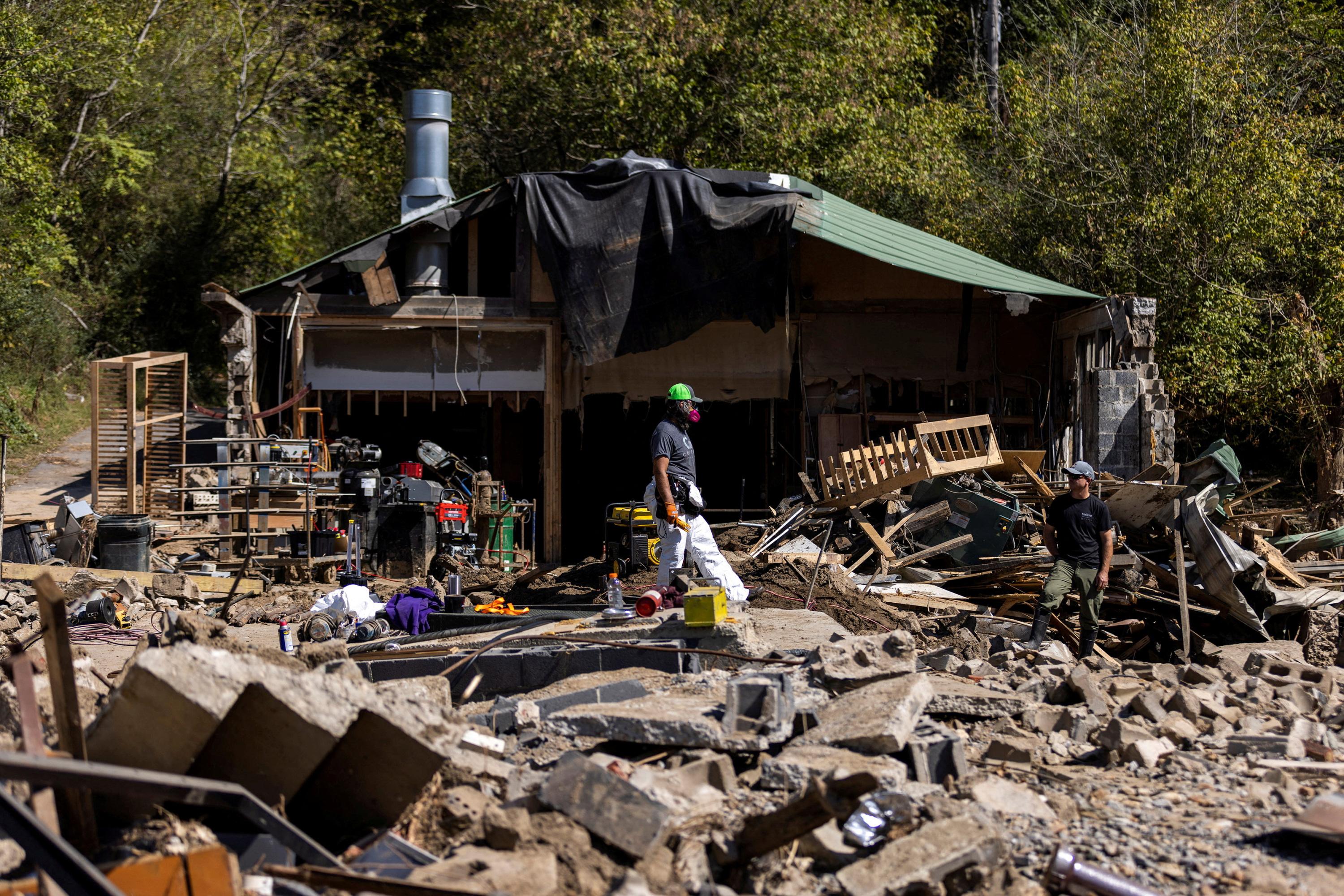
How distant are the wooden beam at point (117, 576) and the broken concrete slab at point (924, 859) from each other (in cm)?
886

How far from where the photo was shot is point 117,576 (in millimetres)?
12711

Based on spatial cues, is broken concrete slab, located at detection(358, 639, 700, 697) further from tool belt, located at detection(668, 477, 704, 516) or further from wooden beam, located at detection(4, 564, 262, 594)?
wooden beam, located at detection(4, 564, 262, 594)

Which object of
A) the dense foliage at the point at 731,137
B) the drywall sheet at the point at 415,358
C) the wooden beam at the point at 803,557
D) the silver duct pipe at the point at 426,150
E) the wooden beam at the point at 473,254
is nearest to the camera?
the wooden beam at the point at 803,557

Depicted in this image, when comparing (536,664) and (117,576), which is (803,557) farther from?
(117,576)

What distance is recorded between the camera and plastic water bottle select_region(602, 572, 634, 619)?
30.1 feet

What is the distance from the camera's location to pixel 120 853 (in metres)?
4.73

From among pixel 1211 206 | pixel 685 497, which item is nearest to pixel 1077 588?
pixel 685 497

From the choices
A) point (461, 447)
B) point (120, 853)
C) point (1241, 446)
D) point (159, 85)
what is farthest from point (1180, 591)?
point (159, 85)

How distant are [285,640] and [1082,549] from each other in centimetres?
660

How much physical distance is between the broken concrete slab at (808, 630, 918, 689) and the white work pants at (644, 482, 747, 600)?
1866mm

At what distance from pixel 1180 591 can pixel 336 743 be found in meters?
8.08

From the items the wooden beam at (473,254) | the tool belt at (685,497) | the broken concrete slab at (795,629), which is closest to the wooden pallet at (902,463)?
the broken concrete slab at (795,629)

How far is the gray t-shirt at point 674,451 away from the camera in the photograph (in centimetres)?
1030

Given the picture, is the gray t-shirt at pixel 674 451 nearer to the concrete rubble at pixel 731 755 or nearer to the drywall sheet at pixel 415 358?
the concrete rubble at pixel 731 755
